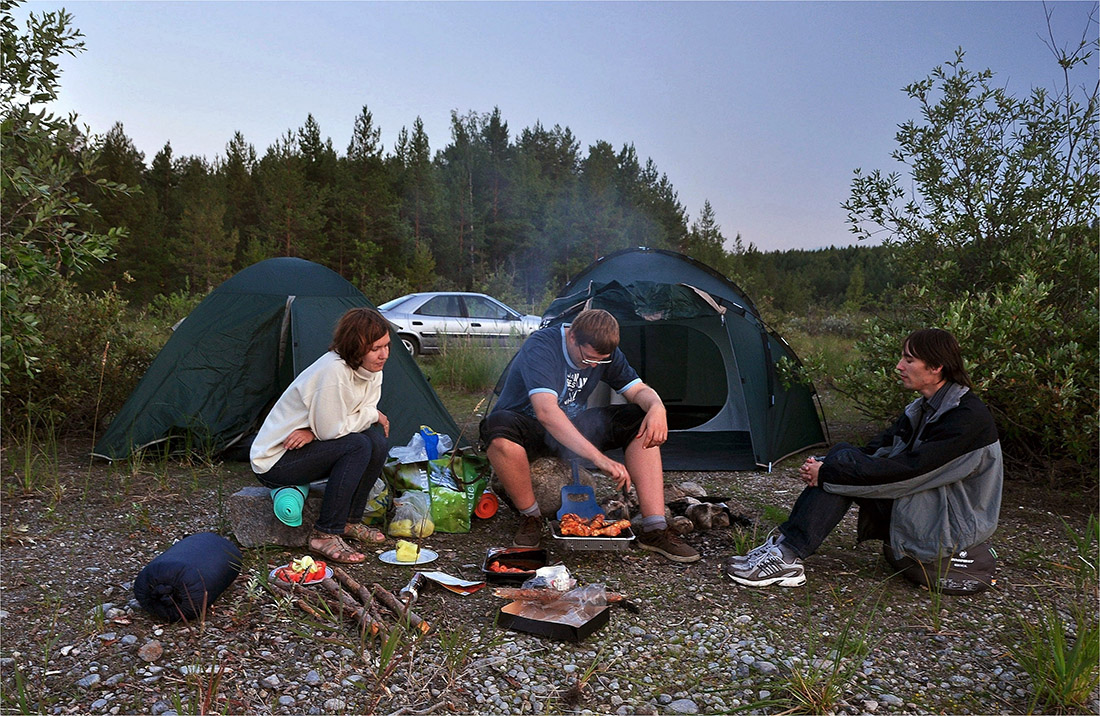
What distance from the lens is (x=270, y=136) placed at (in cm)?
2947

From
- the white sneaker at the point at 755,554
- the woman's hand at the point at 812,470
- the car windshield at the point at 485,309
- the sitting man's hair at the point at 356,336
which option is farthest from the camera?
the car windshield at the point at 485,309

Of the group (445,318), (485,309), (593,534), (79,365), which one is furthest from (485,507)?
(485,309)

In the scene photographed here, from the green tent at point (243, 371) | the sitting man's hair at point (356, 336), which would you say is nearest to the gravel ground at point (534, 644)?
the sitting man's hair at point (356, 336)

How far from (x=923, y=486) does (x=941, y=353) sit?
54 centimetres

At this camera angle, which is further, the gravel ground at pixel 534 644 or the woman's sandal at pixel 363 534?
the woman's sandal at pixel 363 534

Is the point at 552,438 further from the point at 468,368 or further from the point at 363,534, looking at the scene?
the point at 468,368

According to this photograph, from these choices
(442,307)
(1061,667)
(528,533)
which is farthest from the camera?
(442,307)

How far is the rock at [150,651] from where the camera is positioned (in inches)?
99.3

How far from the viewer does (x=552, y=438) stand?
4.04 m

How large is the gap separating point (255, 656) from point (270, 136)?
3010cm

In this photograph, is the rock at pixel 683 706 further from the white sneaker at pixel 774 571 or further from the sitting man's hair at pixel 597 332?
the sitting man's hair at pixel 597 332

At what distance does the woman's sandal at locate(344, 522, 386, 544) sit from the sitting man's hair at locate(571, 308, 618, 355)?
1.36m

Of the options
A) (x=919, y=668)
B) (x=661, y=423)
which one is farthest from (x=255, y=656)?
(x=919, y=668)

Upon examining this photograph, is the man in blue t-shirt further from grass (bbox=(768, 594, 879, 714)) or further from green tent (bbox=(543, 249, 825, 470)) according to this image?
green tent (bbox=(543, 249, 825, 470))
